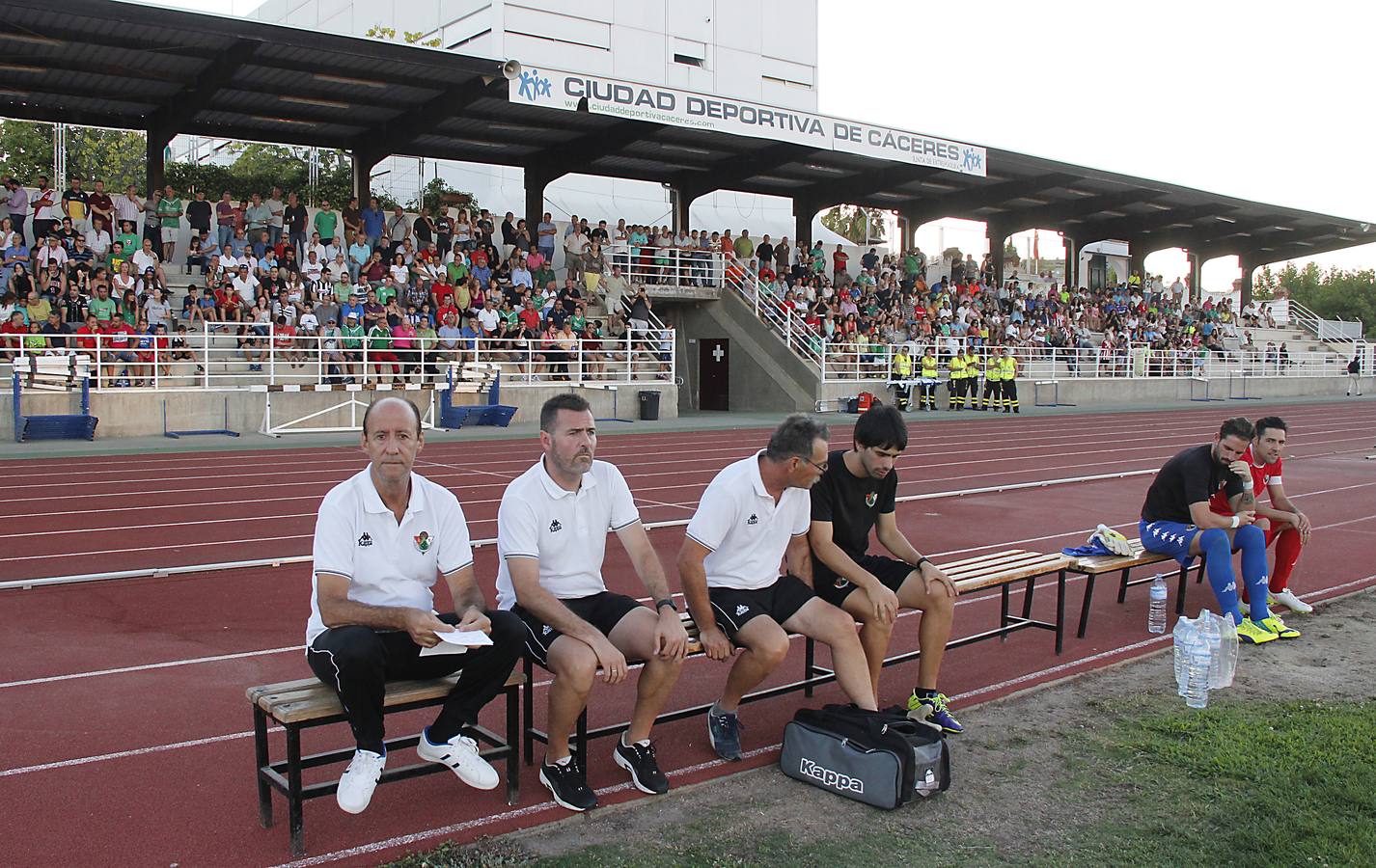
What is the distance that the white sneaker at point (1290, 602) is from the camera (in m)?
7.68

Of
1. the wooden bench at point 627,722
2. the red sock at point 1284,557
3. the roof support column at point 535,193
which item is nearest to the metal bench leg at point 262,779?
the wooden bench at point 627,722

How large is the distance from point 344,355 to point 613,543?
44.4 feet

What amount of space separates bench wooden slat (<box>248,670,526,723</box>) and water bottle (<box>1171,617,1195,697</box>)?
3.52 m

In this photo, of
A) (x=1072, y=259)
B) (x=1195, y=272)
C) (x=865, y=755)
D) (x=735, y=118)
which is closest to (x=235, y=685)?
(x=865, y=755)

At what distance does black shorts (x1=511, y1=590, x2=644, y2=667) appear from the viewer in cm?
466

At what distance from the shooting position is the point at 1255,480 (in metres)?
7.86

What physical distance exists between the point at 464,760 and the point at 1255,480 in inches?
231

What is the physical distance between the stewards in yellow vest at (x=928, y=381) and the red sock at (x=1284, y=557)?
22.8 m

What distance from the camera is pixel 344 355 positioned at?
2214cm

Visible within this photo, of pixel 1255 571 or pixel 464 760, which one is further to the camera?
pixel 1255 571

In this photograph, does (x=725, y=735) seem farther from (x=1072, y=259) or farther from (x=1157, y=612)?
(x=1072, y=259)

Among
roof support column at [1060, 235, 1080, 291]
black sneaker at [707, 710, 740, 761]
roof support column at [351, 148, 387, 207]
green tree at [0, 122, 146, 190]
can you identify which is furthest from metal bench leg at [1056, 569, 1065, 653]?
green tree at [0, 122, 146, 190]

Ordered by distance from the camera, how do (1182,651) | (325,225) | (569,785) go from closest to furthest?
(569,785) → (1182,651) → (325,225)

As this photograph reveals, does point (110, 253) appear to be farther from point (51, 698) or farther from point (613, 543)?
point (51, 698)
